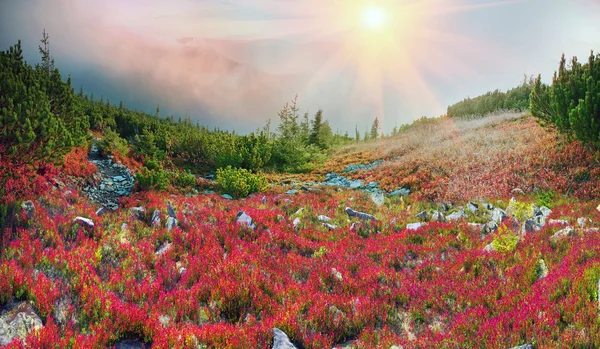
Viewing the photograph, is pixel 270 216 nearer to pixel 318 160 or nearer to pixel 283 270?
pixel 283 270

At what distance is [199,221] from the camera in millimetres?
9539

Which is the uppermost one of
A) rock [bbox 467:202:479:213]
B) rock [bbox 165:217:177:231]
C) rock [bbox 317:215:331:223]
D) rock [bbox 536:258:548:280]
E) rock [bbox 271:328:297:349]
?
rock [bbox 165:217:177:231]

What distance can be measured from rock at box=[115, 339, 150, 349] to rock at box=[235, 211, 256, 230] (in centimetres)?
460

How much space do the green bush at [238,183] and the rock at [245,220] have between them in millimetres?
4810

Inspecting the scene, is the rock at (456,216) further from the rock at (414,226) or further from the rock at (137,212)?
the rock at (137,212)

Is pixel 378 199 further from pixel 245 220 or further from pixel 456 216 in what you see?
pixel 245 220

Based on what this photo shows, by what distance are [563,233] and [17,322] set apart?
33.0 feet

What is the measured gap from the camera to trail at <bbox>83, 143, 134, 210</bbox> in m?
12.0

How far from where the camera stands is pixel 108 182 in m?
13.8

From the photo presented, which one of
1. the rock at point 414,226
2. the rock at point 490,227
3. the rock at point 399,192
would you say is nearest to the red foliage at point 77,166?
the rock at point 414,226

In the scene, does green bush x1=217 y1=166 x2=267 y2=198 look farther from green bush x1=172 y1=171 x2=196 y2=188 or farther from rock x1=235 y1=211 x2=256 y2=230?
rock x1=235 y1=211 x2=256 y2=230

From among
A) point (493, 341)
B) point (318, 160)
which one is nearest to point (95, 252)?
point (493, 341)

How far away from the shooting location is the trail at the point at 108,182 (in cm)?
1196

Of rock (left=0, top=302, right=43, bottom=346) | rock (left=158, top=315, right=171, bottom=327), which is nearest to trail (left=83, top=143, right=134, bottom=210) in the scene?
rock (left=0, top=302, right=43, bottom=346)
